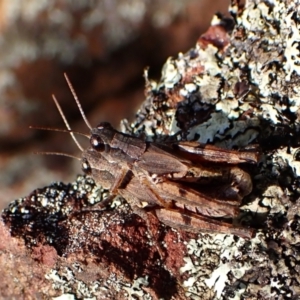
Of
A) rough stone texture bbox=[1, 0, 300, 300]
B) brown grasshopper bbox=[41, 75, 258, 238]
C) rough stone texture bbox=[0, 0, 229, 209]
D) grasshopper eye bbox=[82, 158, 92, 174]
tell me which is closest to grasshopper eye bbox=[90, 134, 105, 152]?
brown grasshopper bbox=[41, 75, 258, 238]

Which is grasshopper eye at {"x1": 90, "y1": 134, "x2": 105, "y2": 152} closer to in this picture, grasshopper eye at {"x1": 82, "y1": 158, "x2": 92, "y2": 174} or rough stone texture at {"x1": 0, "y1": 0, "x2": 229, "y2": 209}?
grasshopper eye at {"x1": 82, "y1": 158, "x2": 92, "y2": 174}

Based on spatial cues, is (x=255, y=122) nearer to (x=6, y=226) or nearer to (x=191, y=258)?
(x=191, y=258)

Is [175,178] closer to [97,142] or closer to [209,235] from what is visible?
[209,235]

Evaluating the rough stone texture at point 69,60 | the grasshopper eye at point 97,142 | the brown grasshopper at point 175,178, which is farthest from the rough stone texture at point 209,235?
the rough stone texture at point 69,60

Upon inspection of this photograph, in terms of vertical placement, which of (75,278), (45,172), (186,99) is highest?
(45,172)

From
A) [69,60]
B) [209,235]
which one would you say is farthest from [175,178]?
[69,60]

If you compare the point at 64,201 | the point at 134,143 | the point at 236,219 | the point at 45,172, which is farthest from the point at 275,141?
the point at 45,172

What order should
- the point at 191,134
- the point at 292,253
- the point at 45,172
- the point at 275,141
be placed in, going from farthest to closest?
the point at 45,172
the point at 191,134
the point at 275,141
the point at 292,253
